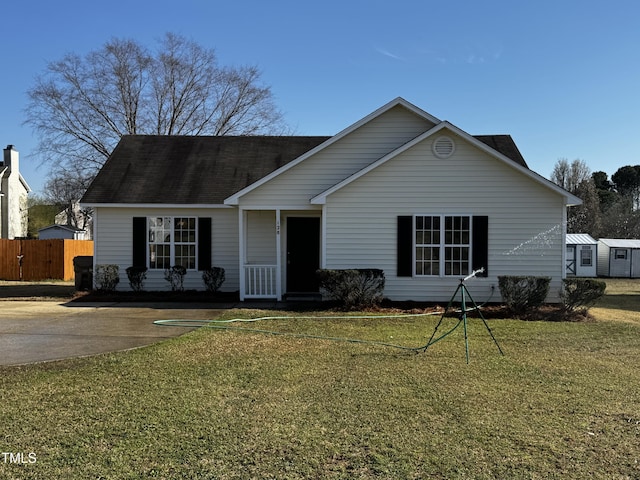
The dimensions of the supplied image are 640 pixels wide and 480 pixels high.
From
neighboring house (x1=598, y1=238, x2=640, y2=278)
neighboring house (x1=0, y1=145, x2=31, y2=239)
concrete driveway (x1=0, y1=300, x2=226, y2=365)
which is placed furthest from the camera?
neighboring house (x1=0, y1=145, x2=31, y2=239)

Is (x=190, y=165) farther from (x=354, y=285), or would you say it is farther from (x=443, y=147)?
(x=443, y=147)

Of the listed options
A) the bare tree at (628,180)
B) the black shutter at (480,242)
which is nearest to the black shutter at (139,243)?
the black shutter at (480,242)

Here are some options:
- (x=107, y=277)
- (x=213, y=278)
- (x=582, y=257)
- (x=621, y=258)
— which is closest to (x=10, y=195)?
(x=107, y=277)

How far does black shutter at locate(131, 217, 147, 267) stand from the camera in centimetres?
1526

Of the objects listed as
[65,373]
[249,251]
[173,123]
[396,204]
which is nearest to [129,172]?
[249,251]

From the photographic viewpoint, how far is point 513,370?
6812 mm

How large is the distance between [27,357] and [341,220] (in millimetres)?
7746

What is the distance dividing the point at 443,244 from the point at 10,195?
123 feet

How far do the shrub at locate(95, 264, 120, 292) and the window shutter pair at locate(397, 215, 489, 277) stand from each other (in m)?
Answer: 8.42

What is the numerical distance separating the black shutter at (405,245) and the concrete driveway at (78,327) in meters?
4.77

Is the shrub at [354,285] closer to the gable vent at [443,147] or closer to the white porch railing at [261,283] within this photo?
the white porch railing at [261,283]

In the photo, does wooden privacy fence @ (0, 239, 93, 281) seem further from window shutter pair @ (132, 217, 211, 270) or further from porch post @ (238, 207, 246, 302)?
porch post @ (238, 207, 246, 302)

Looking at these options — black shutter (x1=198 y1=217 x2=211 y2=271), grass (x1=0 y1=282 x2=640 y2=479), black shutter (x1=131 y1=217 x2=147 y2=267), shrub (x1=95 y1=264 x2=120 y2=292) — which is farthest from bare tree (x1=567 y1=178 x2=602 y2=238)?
shrub (x1=95 y1=264 x2=120 y2=292)

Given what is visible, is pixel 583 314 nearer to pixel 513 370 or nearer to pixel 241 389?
pixel 513 370
